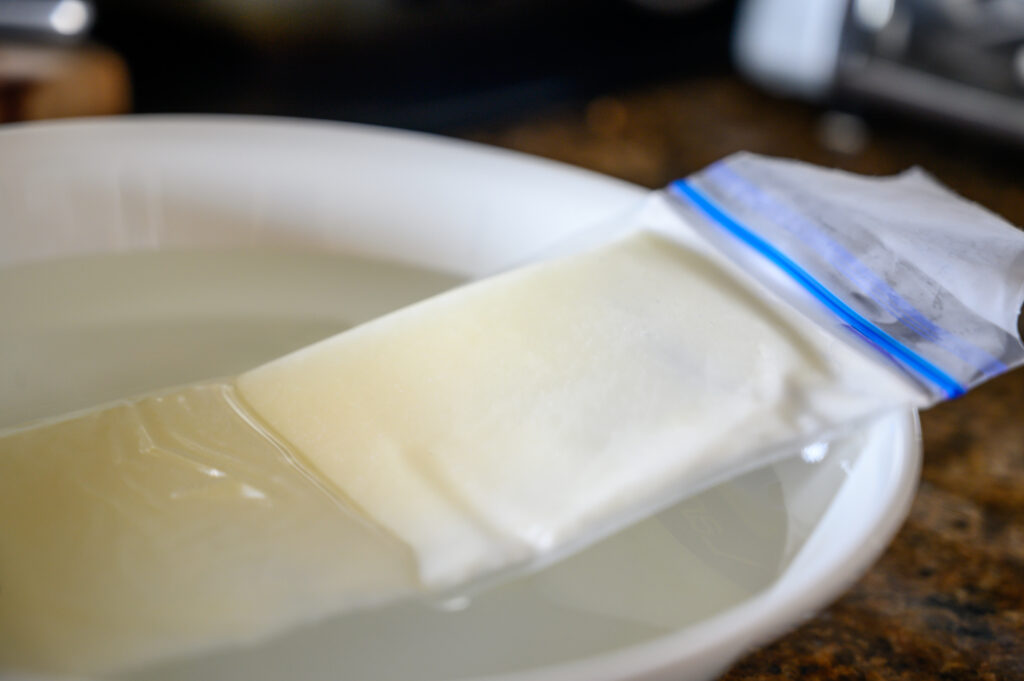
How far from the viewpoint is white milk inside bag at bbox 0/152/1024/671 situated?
20 centimetres

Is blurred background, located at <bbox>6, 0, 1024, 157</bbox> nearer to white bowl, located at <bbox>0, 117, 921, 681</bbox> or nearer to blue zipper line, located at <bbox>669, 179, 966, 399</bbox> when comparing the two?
white bowl, located at <bbox>0, 117, 921, 681</bbox>

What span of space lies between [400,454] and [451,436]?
0.01 meters

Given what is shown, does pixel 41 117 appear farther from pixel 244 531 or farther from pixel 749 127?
pixel 749 127

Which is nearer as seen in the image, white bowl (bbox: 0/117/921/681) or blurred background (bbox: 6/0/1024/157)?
white bowl (bbox: 0/117/921/681)

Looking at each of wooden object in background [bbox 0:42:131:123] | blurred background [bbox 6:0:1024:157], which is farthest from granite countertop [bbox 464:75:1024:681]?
wooden object in background [bbox 0:42:131:123]

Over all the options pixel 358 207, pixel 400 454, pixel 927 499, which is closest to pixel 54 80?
pixel 358 207

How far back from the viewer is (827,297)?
0.89ft

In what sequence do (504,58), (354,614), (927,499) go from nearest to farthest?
(354,614)
(927,499)
(504,58)

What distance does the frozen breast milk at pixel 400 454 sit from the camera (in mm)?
195

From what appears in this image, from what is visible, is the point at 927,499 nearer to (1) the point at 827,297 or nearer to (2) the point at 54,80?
(1) the point at 827,297

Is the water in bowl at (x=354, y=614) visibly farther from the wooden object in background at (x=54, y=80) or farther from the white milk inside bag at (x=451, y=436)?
the wooden object in background at (x=54, y=80)

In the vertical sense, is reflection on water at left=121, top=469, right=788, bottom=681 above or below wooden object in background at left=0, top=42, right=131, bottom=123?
below

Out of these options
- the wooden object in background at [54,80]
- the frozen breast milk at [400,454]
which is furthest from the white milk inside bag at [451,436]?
the wooden object in background at [54,80]

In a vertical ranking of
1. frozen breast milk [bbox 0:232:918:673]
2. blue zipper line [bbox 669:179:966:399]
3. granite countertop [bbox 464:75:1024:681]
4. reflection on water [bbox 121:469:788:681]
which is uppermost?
blue zipper line [bbox 669:179:966:399]
